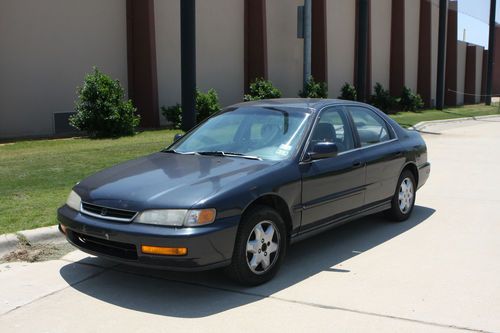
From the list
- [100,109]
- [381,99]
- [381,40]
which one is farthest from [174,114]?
[381,40]

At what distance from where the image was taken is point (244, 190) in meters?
4.80

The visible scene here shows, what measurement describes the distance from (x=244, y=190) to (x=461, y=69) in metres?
45.3

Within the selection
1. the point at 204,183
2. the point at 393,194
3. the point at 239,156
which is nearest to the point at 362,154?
the point at 393,194

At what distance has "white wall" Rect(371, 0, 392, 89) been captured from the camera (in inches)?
1256

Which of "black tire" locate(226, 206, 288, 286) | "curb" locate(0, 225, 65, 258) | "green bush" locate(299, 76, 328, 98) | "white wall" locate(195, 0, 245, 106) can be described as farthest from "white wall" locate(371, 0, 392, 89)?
"black tire" locate(226, 206, 288, 286)

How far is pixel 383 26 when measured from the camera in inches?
1287

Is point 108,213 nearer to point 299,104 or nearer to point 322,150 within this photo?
point 322,150

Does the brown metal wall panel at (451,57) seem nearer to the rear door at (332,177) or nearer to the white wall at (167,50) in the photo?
the white wall at (167,50)

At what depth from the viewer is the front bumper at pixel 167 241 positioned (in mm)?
4434

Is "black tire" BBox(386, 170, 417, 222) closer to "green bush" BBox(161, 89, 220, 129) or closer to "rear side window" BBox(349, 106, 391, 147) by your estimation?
"rear side window" BBox(349, 106, 391, 147)

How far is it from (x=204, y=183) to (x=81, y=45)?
12707mm

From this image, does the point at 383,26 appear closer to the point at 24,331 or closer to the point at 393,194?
the point at 393,194

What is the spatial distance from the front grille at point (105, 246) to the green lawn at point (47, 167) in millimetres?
1556

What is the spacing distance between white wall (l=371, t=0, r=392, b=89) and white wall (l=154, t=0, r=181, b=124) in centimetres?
1599
